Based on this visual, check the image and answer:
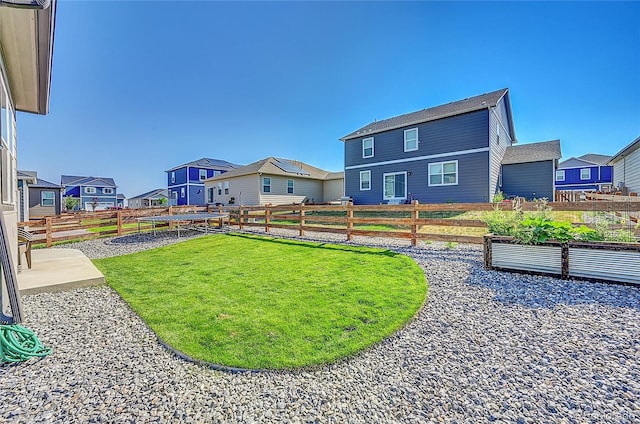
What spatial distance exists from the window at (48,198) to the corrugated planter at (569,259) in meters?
34.3

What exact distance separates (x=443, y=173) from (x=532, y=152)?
5760 mm

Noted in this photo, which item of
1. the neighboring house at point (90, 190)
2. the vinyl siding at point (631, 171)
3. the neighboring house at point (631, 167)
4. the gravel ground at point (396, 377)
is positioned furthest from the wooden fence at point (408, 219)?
the neighboring house at point (90, 190)

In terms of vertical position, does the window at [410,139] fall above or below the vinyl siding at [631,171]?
above

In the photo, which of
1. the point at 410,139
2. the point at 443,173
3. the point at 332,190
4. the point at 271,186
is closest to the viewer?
the point at 443,173

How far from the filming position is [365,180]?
60.7ft

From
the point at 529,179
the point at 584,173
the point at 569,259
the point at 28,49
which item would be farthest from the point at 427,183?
the point at 584,173

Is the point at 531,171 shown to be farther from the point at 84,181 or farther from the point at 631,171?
the point at 84,181

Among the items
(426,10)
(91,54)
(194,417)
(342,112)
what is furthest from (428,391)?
(342,112)

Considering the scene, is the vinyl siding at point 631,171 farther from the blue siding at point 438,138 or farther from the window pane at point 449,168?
the window pane at point 449,168

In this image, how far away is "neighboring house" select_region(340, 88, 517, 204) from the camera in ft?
45.5

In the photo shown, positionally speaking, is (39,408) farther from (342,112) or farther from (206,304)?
(342,112)

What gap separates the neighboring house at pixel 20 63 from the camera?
146 inches

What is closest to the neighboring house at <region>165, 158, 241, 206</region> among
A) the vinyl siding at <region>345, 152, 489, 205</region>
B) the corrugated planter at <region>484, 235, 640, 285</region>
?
the vinyl siding at <region>345, 152, 489, 205</region>

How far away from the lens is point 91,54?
9.64m
